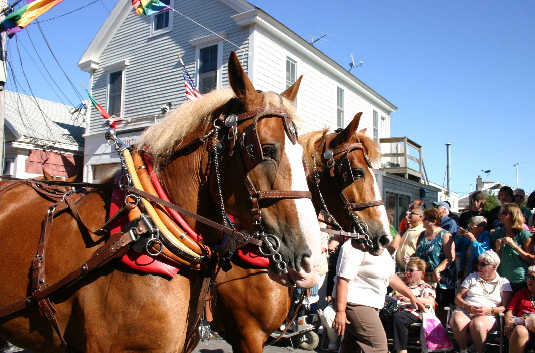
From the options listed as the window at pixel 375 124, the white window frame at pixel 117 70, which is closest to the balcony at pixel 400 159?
the window at pixel 375 124

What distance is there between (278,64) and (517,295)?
33.4 ft

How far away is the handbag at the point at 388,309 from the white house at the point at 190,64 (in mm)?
8180

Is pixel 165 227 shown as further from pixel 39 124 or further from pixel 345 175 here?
pixel 39 124

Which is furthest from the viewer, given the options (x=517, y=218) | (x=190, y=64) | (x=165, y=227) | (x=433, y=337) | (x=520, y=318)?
(x=190, y=64)

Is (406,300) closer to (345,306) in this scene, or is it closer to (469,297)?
(469,297)

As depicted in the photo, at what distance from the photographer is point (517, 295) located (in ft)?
18.7

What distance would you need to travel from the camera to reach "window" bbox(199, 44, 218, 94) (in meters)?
13.9

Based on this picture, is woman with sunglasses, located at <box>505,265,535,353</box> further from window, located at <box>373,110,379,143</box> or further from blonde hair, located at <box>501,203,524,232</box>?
window, located at <box>373,110,379,143</box>

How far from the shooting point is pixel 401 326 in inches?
231

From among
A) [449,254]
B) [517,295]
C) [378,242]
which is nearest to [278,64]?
[449,254]

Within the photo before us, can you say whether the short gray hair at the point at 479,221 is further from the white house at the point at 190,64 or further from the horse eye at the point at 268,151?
the white house at the point at 190,64

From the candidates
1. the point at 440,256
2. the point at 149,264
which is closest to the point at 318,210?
the point at 149,264

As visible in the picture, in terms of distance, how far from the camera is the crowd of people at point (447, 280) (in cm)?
413

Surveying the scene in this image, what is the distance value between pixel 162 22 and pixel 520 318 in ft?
45.9
